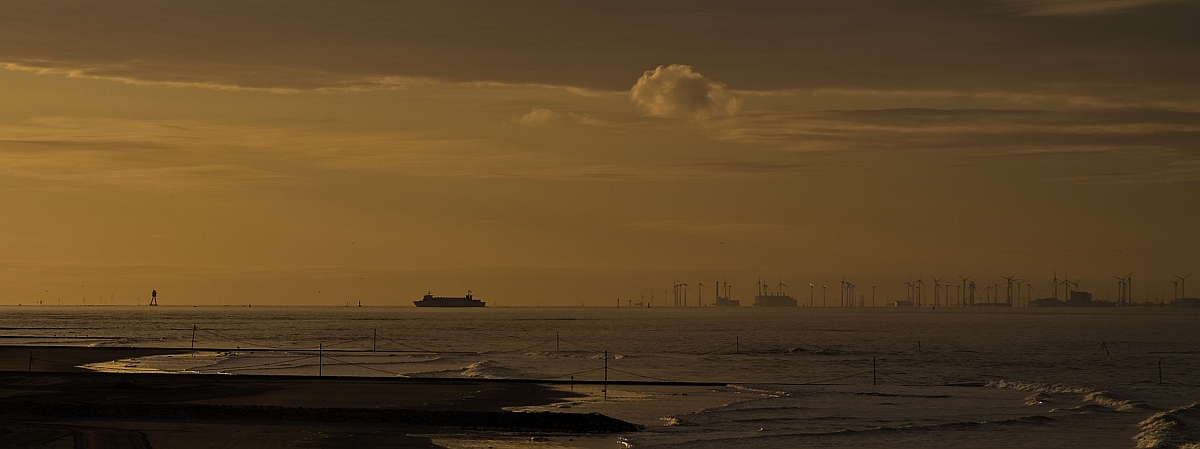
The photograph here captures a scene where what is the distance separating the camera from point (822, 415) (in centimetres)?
3975

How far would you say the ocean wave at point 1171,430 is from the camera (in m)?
33.1

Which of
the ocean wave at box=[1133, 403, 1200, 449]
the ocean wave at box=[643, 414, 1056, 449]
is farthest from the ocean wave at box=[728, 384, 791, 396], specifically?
the ocean wave at box=[1133, 403, 1200, 449]

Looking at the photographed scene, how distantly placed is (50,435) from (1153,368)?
76.5 m

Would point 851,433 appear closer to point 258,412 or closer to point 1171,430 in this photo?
point 1171,430

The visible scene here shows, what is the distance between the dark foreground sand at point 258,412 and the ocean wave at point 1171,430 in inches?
588

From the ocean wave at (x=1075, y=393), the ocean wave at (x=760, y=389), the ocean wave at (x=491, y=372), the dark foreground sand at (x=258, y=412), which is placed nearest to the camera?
the dark foreground sand at (x=258, y=412)

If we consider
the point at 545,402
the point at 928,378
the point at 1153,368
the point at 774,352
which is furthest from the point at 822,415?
the point at 774,352

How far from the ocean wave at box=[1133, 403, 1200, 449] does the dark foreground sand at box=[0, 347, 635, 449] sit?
49.0ft

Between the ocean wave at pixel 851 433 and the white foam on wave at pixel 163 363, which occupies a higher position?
the ocean wave at pixel 851 433

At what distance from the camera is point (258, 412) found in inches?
1411

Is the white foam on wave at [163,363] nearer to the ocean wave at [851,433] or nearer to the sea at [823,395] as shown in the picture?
the sea at [823,395]

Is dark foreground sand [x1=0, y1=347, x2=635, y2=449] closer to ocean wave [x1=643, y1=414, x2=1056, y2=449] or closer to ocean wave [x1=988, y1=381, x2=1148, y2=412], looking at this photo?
ocean wave [x1=643, y1=414, x2=1056, y2=449]

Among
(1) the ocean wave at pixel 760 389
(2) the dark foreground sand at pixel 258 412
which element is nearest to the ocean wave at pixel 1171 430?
(1) the ocean wave at pixel 760 389

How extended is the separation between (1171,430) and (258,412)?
27706 mm
